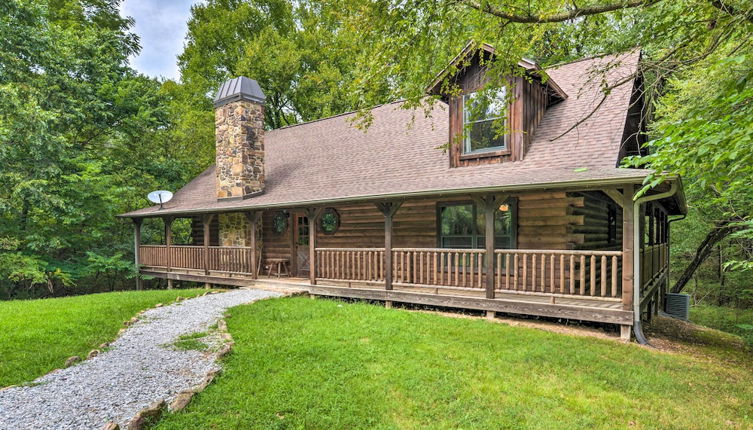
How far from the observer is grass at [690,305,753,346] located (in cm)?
1326

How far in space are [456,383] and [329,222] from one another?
767 cm

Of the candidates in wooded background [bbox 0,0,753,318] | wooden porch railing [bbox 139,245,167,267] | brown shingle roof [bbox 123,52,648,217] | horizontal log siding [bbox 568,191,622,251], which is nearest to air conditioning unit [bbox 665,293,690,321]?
wooded background [bbox 0,0,753,318]

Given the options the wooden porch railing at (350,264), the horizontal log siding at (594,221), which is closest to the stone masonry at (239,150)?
the wooden porch railing at (350,264)

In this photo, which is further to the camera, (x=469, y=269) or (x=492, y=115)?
(x=469, y=269)

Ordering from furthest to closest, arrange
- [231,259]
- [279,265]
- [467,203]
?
[279,265], [231,259], [467,203]

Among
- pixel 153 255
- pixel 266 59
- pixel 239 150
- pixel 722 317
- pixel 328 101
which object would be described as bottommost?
pixel 722 317

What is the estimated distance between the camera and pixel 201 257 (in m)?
12.4

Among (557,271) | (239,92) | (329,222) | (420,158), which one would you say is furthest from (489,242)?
(239,92)

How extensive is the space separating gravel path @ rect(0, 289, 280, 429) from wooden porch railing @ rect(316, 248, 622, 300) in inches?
144

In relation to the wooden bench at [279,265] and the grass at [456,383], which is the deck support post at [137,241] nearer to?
the wooden bench at [279,265]

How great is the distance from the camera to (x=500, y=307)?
7008 mm

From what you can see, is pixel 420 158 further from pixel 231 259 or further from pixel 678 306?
pixel 678 306

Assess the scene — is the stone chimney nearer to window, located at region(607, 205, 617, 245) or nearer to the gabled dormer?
the gabled dormer

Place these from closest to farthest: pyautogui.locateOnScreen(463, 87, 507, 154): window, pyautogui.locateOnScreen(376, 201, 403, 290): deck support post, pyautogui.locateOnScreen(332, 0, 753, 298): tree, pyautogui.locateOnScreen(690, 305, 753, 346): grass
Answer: pyautogui.locateOnScreen(332, 0, 753, 298): tree → pyautogui.locateOnScreen(376, 201, 403, 290): deck support post → pyautogui.locateOnScreen(463, 87, 507, 154): window → pyautogui.locateOnScreen(690, 305, 753, 346): grass
